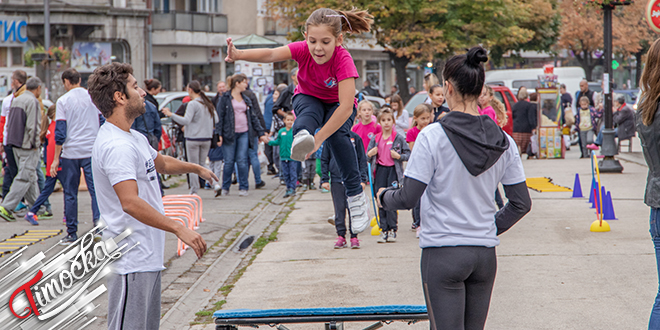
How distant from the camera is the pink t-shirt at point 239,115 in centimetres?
1254

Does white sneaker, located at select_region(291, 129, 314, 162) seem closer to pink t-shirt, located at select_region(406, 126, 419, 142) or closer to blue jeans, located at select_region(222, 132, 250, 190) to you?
pink t-shirt, located at select_region(406, 126, 419, 142)

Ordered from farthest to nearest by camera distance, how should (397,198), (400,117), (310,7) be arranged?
(310,7) < (400,117) < (397,198)

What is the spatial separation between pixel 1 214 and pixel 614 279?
27.0 feet

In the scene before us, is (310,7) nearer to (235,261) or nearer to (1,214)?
(1,214)

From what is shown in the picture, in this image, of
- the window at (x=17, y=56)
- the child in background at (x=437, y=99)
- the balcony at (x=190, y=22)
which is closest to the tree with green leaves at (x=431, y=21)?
the balcony at (x=190, y=22)

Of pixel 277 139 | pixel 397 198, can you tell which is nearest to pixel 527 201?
pixel 397 198

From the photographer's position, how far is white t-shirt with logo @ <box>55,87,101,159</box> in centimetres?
811

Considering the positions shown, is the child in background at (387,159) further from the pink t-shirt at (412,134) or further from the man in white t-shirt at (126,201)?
the man in white t-shirt at (126,201)

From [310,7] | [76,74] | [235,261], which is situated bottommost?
[235,261]

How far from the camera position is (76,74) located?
27.4ft

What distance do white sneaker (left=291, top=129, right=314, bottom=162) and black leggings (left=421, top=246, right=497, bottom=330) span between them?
1501 millimetres

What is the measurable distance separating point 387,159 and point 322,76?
144 inches

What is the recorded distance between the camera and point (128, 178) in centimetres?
332

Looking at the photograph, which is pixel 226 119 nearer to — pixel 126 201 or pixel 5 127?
pixel 5 127
